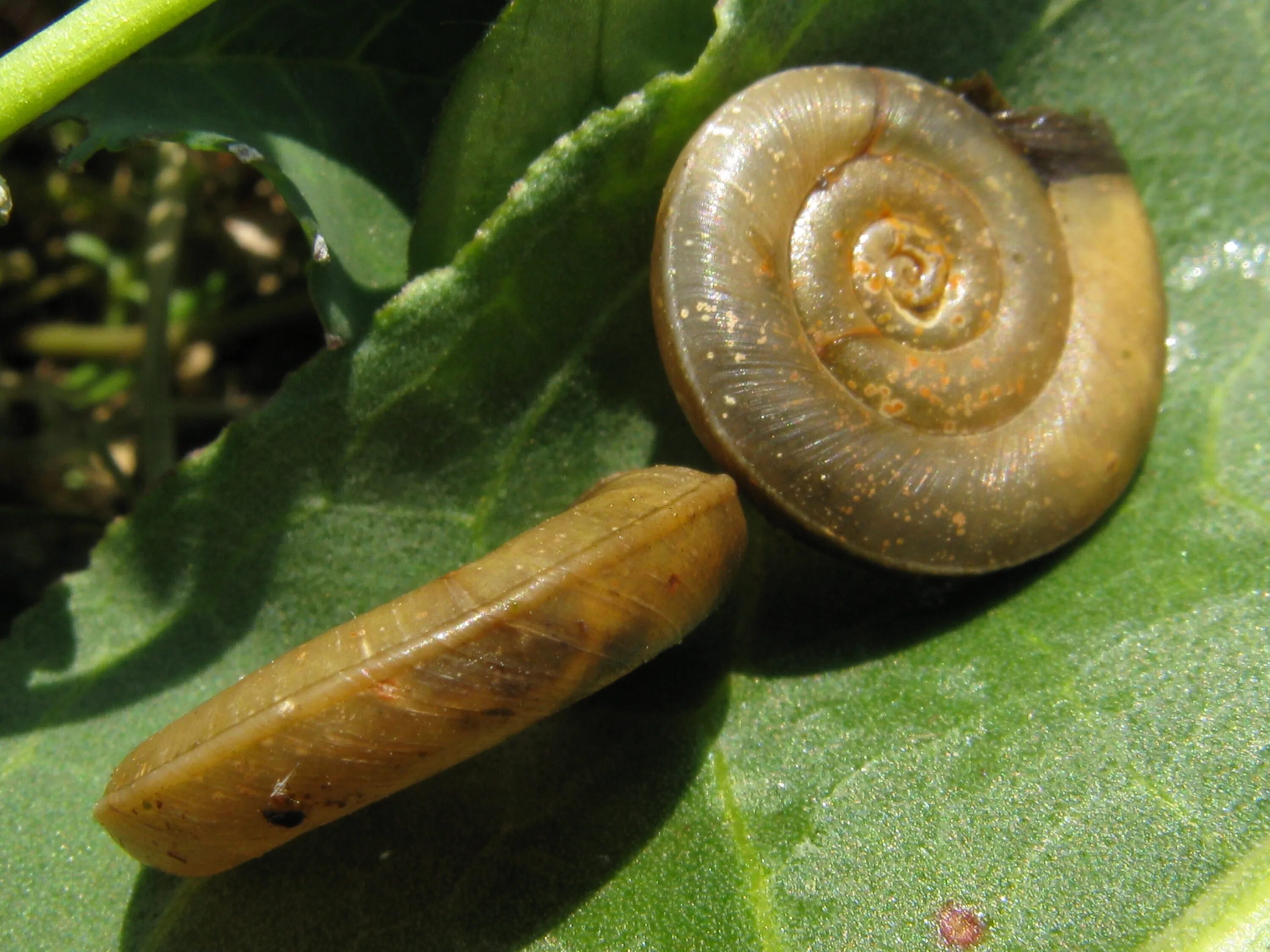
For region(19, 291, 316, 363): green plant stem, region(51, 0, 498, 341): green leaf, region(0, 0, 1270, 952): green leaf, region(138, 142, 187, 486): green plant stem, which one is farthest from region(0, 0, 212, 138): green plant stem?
region(19, 291, 316, 363): green plant stem

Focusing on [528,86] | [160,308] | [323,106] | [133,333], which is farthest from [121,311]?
[528,86]

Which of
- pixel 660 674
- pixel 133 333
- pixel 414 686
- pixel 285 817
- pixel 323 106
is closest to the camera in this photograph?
pixel 414 686

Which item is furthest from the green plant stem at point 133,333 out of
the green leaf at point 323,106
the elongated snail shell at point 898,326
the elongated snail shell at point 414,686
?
the elongated snail shell at point 414,686

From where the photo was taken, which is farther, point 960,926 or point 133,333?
point 133,333

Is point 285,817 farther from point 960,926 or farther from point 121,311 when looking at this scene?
point 121,311

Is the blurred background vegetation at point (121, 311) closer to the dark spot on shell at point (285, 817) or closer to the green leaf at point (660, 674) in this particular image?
the green leaf at point (660, 674)

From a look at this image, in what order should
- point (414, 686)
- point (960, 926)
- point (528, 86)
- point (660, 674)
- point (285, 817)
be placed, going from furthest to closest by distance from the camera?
point (660, 674)
point (528, 86)
point (960, 926)
point (285, 817)
point (414, 686)
